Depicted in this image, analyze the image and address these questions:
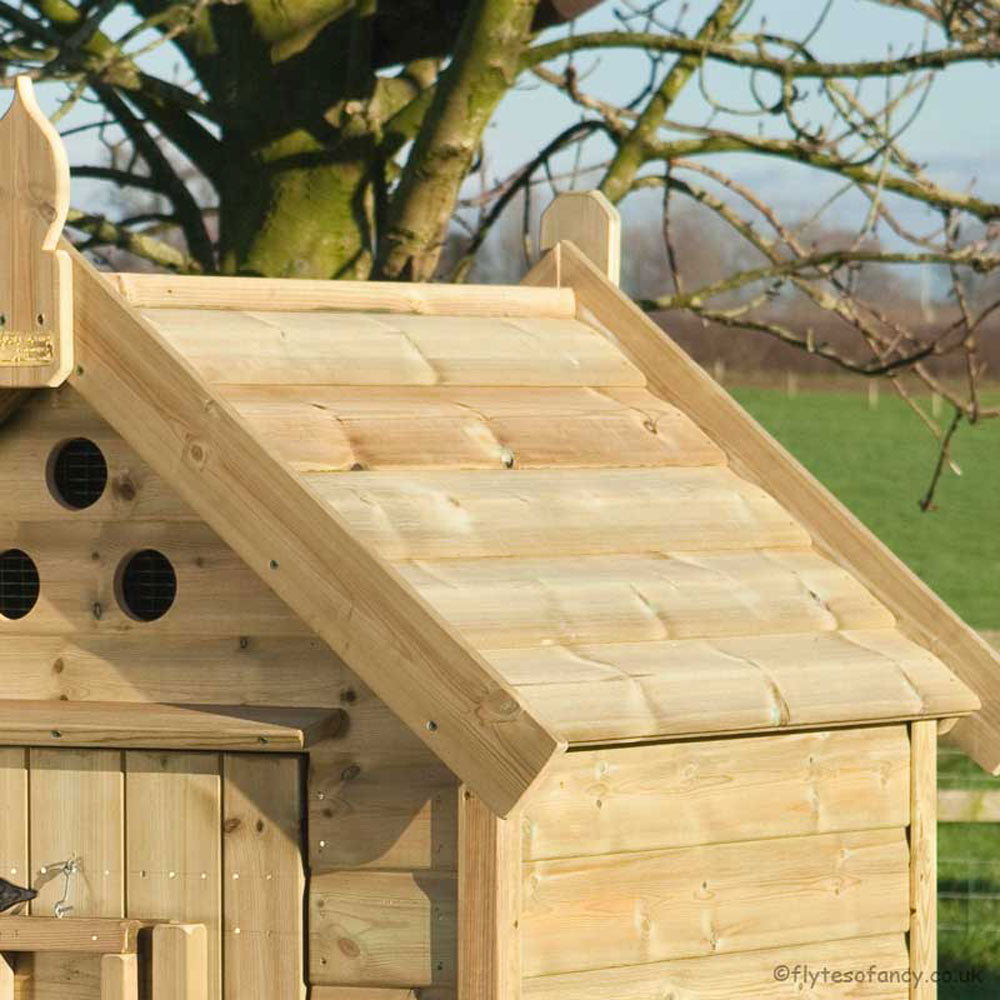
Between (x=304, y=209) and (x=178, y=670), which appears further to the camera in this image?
(x=304, y=209)

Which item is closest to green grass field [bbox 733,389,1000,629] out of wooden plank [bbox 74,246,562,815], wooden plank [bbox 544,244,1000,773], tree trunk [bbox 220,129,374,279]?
tree trunk [bbox 220,129,374,279]

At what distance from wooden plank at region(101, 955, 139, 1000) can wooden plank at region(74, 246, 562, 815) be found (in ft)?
2.69

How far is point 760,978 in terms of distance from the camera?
3.97 m

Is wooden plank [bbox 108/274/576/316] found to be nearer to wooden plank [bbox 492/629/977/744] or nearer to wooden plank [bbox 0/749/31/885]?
wooden plank [bbox 0/749/31/885]

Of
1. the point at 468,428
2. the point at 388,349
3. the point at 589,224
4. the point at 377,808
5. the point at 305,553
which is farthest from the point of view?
the point at 589,224

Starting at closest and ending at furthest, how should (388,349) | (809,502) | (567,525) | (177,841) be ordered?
(177,841), (567,525), (388,349), (809,502)

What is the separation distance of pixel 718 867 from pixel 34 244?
185cm

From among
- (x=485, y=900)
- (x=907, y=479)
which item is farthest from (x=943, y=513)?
(x=485, y=900)

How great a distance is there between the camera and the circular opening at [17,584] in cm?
399

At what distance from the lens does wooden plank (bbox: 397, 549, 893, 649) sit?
3.57 m

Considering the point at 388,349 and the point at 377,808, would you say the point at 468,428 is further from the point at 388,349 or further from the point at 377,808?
the point at 377,808

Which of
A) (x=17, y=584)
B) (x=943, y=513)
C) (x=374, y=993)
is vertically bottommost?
(x=374, y=993)

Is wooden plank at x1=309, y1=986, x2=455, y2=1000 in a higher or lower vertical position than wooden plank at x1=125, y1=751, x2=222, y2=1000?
lower

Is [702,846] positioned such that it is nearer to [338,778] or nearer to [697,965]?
[697,965]
